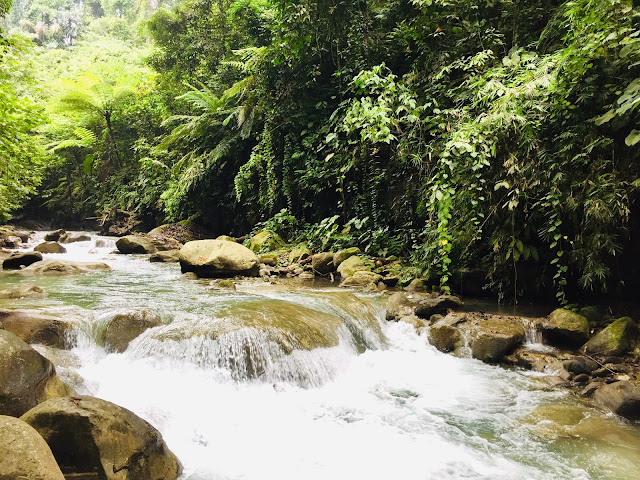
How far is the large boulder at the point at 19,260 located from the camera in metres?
8.77

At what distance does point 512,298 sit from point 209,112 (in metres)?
10.3

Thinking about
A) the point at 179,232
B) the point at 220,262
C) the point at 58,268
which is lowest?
the point at 58,268

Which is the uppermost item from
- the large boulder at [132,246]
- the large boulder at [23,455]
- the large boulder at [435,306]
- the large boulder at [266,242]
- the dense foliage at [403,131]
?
the dense foliage at [403,131]

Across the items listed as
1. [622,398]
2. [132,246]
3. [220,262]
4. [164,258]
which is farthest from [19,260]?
[622,398]

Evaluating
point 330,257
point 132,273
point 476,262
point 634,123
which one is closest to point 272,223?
point 330,257

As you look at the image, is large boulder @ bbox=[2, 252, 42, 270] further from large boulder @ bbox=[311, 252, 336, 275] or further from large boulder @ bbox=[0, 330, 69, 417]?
large boulder @ bbox=[0, 330, 69, 417]

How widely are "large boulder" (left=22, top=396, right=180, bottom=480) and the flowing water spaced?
50cm

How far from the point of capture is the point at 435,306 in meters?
5.80

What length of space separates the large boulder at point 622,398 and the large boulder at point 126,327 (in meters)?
4.56

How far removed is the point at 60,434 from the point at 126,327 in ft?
7.53

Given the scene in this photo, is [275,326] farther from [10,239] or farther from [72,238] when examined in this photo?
[10,239]

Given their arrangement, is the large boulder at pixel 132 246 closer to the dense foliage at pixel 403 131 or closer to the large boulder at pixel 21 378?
the dense foliage at pixel 403 131

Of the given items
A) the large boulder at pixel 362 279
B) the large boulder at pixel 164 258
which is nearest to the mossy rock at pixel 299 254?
the large boulder at pixel 362 279

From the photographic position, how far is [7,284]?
677cm
